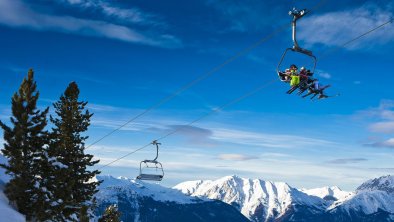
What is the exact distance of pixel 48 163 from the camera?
52.6 meters

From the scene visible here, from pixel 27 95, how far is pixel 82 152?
9.45 metres

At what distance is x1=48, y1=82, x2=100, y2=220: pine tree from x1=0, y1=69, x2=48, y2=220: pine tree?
181 cm

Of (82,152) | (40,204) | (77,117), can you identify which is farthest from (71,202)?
(77,117)

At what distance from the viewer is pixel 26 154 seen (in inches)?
2008

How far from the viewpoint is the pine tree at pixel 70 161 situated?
52125 mm

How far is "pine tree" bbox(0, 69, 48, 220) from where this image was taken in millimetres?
49688

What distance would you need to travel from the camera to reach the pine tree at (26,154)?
49.7 meters

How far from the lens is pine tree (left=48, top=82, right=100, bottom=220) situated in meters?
52.1

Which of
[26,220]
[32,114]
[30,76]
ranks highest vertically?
[30,76]

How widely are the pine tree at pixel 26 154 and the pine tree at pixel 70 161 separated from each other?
1.81 meters

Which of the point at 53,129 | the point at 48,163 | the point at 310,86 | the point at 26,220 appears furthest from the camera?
the point at 53,129

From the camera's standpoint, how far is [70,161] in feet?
181

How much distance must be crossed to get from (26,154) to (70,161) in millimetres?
5750

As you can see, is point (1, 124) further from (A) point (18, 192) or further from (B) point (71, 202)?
(B) point (71, 202)
